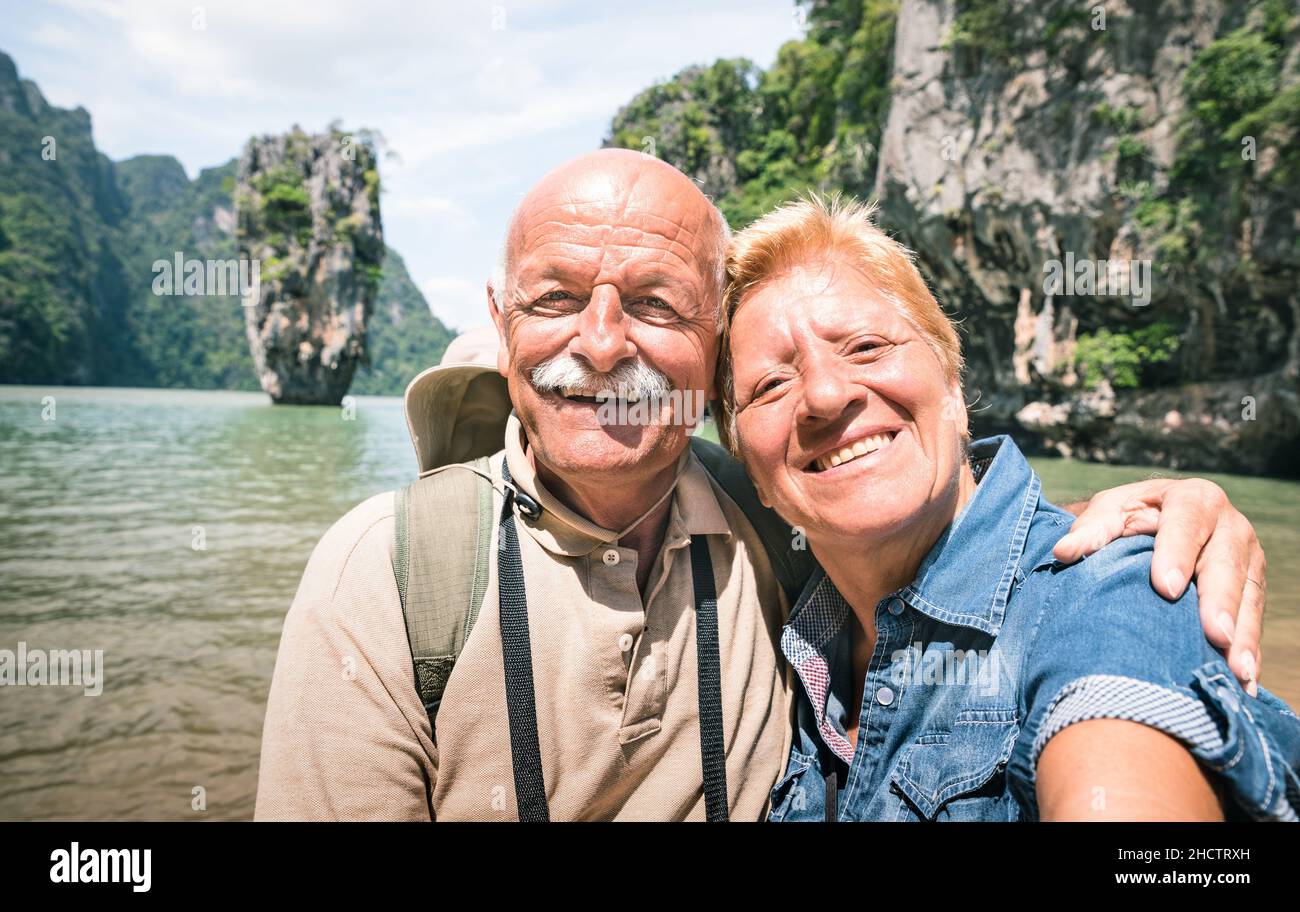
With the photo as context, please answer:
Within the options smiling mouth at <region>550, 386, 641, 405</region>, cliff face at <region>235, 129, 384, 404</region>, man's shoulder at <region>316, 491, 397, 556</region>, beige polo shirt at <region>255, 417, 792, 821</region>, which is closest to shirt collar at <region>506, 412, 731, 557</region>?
beige polo shirt at <region>255, 417, 792, 821</region>

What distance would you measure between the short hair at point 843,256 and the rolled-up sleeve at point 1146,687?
2.41 feet

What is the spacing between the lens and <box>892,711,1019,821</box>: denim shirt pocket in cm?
144

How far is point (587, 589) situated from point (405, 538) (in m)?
0.48

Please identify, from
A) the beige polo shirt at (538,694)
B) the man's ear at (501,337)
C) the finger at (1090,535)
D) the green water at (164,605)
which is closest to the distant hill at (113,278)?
the green water at (164,605)

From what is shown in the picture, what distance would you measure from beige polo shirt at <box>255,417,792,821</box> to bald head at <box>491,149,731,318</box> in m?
0.55

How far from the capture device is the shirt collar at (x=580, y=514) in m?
1.84

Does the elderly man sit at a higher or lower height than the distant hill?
lower

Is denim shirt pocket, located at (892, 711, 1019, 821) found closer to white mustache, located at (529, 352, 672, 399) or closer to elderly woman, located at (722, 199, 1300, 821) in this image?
elderly woman, located at (722, 199, 1300, 821)

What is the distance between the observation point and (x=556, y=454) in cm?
182

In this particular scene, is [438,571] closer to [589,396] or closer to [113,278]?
[589,396]

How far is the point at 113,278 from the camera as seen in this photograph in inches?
4053

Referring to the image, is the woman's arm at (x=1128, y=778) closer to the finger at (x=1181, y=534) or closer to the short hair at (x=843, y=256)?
the finger at (x=1181, y=534)

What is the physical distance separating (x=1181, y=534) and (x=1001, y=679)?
17.7 inches
